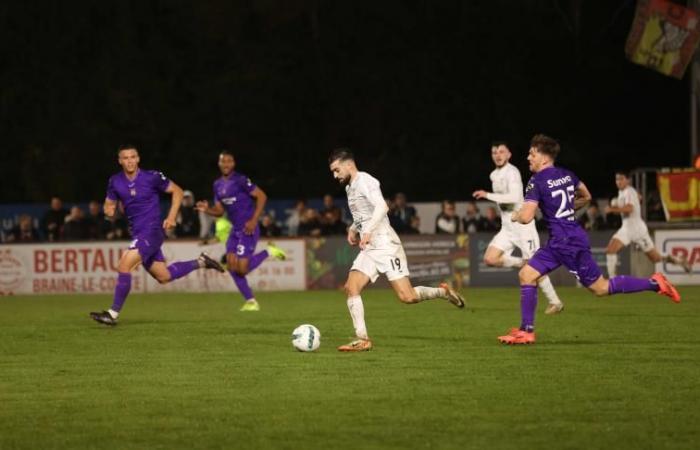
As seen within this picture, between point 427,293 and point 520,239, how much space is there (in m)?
4.61

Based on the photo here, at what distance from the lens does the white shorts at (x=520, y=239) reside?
59.0 ft

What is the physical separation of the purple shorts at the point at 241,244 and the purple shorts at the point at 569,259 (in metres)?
7.26

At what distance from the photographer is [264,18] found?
4469 cm

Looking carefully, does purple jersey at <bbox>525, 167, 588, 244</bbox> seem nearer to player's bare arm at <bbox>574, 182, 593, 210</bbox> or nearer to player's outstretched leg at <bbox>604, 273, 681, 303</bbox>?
player's bare arm at <bbox>574, 182, 593, 210</bbox>

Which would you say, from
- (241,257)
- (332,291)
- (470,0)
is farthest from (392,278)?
(470,0)

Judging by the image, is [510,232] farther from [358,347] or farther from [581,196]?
[358,347]

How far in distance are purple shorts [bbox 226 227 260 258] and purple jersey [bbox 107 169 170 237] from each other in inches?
115

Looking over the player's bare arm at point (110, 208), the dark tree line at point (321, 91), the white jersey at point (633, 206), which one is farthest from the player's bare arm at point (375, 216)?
the dark tree line at point (321, 91)

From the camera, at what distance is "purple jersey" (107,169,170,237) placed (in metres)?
16.6

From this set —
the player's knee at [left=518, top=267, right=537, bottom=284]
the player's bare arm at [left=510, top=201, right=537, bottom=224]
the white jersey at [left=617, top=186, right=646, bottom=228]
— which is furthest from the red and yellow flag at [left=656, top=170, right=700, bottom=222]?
the player's bare arm at [left=510, top=201, right=537, bottom=224]

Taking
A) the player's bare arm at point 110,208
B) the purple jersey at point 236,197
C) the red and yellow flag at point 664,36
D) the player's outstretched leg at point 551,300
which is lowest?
the player's outstretched leg at point 551,300

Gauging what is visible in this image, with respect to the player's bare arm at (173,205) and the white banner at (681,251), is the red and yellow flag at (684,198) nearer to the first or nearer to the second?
the white banner at (681,251)

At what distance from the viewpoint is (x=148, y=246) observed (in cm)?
1661

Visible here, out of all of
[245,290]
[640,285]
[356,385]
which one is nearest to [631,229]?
[245,290]
